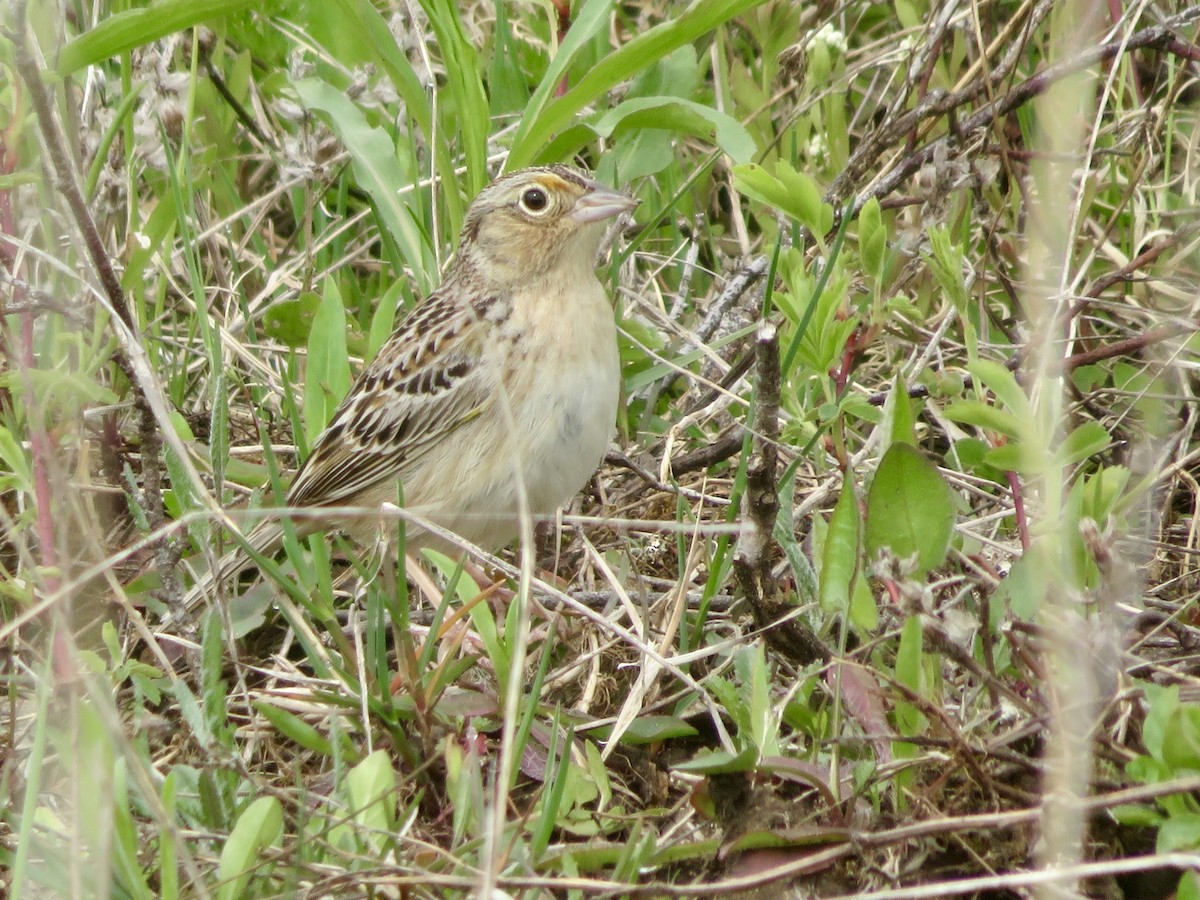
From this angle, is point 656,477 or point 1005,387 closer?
point 1005,387

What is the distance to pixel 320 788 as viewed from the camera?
338 cm

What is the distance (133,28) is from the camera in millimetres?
3959

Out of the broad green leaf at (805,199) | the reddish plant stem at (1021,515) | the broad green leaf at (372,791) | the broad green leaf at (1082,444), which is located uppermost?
the broad green leaf at (805,199)

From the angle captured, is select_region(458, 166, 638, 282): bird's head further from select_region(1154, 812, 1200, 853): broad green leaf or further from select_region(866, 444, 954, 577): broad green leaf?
select_region(1154, 812, 1200, 853): broad green leaf

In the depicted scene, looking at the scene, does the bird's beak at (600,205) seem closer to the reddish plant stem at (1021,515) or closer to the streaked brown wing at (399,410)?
the streaked brown wing at (399,410)

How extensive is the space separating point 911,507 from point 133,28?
2357 mm

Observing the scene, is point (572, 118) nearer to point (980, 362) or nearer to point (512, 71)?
point (512, 71)

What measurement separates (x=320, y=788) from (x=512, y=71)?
3.07 m

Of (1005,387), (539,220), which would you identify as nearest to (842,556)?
(1005,387)

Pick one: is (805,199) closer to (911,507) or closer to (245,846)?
(911,507)

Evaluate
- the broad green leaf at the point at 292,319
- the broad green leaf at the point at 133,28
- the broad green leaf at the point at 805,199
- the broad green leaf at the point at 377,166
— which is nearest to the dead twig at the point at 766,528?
the broad green leaf at the point at 805,199

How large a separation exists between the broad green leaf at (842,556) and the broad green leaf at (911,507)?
0.04m

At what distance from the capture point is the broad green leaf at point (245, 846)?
2.73m

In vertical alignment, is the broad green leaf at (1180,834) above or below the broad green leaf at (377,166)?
below
